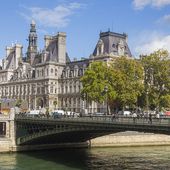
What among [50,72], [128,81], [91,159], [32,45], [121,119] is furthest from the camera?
[32,45]

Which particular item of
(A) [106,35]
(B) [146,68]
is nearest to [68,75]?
(A) [106,35]

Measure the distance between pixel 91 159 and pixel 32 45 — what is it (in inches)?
3923

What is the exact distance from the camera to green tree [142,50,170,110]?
270 feet

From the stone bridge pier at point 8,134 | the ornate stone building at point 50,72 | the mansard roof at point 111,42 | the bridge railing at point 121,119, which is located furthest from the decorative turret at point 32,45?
the bridge railing at point 121,119

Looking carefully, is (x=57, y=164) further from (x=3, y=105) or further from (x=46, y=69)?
(x=46, y=69)

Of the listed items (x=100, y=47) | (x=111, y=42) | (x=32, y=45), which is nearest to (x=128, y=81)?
(x=111, y=42)

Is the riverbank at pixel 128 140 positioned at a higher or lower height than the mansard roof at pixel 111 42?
lower

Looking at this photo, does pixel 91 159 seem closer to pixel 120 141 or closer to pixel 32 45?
pixel 120 141

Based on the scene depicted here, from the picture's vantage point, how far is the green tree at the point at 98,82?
283 feet

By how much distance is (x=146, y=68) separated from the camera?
8569cm

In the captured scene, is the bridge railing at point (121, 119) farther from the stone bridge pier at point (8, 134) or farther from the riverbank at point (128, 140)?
the riverbank at point (128, 140)

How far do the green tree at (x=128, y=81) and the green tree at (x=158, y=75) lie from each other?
1661mm

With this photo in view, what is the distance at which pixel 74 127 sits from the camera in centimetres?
5322

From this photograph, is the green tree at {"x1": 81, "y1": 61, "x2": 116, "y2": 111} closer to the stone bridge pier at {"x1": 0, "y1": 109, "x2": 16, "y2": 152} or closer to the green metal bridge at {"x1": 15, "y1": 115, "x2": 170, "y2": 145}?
the green metal bridge at {"x1": 15, "y1": 115, "x2": 170, "y2": 145}
